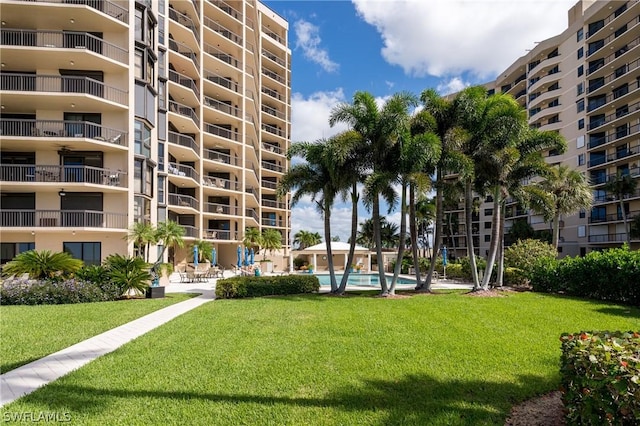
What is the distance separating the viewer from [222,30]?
131ft

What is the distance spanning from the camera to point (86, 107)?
73.2 ft

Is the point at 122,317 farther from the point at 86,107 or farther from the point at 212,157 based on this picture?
the point at 212,157

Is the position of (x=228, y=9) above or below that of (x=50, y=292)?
above

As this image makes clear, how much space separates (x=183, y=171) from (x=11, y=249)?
45.0 ft

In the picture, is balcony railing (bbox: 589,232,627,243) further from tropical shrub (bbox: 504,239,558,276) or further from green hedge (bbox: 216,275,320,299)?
green hedge (bbox: 216,275,320,299)

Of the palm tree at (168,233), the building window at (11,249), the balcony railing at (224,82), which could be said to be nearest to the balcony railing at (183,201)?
the palm tree at (168,233)

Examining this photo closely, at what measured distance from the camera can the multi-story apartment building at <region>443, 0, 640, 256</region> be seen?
41406mm

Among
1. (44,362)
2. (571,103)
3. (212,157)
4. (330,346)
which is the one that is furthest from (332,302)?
(571,103)

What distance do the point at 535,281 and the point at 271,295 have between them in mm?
13938

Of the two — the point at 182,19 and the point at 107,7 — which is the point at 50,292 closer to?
the point at 107,7

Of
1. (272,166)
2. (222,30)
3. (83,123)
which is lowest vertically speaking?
(83,123)

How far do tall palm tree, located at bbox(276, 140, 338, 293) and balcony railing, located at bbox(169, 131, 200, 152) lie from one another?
16.7 meters

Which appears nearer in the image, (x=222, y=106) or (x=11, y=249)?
(x=11, y=249)

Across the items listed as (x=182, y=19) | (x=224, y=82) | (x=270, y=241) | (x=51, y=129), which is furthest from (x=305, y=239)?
(x=51, y=129)
